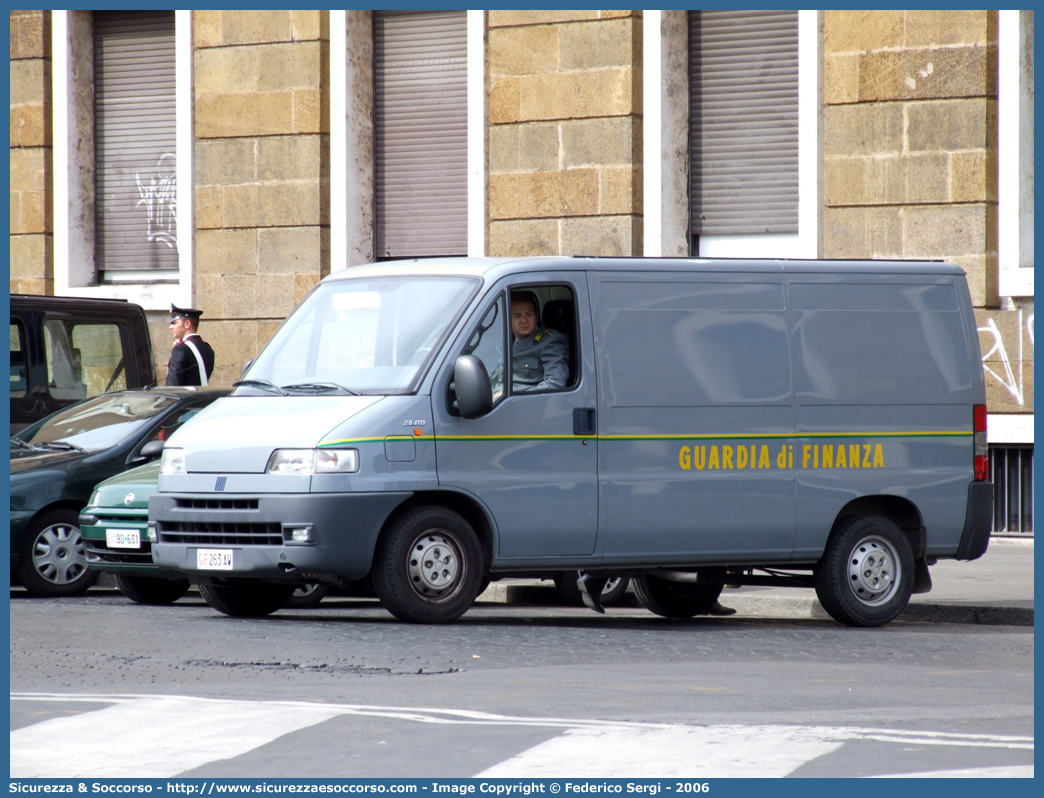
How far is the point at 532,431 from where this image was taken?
1099cm

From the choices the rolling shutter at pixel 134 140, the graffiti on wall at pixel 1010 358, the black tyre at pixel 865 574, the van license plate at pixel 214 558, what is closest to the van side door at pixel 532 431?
the van license plate at pixel 214 558

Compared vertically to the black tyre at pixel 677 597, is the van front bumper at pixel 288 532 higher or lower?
higher

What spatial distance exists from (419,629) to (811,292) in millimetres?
3301

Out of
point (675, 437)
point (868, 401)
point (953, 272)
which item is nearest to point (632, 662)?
point (675, 437)

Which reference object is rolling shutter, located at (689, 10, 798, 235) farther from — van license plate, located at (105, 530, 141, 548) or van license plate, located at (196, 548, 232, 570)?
van license plate, located at (196, 548, 232, 570)

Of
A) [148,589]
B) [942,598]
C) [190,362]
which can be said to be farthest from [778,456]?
[190,362]

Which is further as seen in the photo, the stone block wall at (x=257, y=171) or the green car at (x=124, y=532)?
the stone block wall at (x=257, y=171)

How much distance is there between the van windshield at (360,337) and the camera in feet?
35.7

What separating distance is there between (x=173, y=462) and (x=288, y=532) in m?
1.06

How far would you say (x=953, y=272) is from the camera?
40.1 feet

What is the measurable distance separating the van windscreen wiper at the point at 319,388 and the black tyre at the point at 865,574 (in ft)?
10.6

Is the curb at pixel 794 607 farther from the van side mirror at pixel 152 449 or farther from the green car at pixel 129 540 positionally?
the van side mirror at pixel 152 449

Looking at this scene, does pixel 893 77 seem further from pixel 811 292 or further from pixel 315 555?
pixel 315 555

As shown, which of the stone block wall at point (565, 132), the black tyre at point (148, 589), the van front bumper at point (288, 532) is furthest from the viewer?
the stone block wall at point (565, 132)
